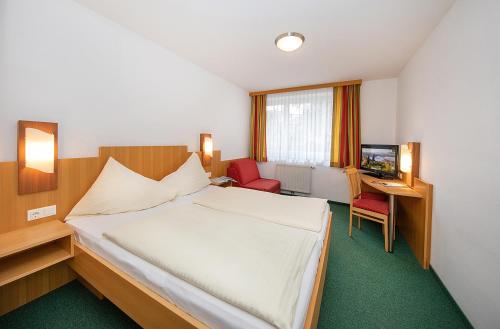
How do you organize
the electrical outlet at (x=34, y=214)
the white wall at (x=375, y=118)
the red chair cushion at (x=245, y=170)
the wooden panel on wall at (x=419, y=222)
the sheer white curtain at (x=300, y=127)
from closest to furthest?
the electrical outlet at (x=34, y=214), the wooden panel on wall at (x=419, y=222), the white wall at (x=375, y=118), the red chair cushion at (x=245, y=170), the sheer white curtain at (x=300, y=127)

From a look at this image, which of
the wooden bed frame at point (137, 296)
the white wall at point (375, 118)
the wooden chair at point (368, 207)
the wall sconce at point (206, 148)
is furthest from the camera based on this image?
the white wall at point (375, 118)

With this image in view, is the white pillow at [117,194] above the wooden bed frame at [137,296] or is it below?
above

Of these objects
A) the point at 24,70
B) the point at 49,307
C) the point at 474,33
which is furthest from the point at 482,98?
the point at 49,307

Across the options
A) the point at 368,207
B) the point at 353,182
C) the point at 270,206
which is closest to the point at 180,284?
the point at 270,206

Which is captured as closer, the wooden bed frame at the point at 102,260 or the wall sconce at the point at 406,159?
the wooden bed frame at the point at 102,260

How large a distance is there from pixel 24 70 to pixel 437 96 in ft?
12.7

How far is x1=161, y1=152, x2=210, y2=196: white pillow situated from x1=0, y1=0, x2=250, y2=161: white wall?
0.42 m

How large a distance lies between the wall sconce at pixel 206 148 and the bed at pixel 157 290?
185 centimetres

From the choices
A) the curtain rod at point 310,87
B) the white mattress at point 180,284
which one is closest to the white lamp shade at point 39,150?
the white mattress at point 180,284

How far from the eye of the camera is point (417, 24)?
2088 millimetres

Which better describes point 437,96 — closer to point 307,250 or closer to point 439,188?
point 439,188

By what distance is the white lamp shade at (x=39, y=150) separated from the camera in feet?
5.07

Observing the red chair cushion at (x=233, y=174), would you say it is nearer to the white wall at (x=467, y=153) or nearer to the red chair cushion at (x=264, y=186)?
the red chair cushion at (x=264, y=186)

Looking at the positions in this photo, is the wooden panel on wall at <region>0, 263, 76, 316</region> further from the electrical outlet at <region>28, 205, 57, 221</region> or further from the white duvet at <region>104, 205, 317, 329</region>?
the white duvet at <region>104, 205, 317, 329</region>
